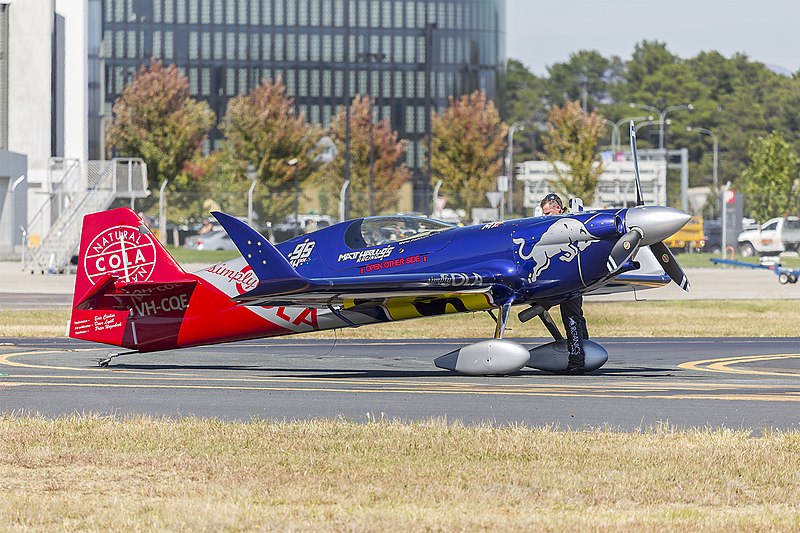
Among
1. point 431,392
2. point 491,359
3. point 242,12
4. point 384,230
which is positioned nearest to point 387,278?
point 384,230

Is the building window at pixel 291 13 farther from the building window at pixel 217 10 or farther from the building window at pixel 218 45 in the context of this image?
the building window at pixel 218 45

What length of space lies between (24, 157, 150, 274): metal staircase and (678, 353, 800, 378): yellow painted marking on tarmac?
117ft

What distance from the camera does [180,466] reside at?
948cm

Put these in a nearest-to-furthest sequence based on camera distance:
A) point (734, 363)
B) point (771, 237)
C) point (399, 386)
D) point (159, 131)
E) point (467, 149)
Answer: point (399, 386) → point (734, 363) → point (771, 237) → point (159, 131) → point (467, 149)

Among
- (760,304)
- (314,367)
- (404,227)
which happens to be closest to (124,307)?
(314,367)

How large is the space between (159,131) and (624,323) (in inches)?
2097

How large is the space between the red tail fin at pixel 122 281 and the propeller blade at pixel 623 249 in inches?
208

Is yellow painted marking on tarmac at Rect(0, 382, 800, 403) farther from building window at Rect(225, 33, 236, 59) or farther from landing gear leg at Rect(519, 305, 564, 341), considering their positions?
building window at Rect(225, 33, 236, 59)

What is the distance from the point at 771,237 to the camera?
70.1 meters

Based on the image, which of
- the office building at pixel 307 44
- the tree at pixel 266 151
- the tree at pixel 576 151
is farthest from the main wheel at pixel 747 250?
the office building at pixel 307 44

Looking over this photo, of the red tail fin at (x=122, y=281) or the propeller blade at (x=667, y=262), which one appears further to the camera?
the propeller blade at (x=667, y=262)

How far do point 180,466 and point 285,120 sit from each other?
70275mm

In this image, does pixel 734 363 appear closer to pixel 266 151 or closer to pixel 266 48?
pixel 266 151

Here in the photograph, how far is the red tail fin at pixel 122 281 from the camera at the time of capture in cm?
1720
